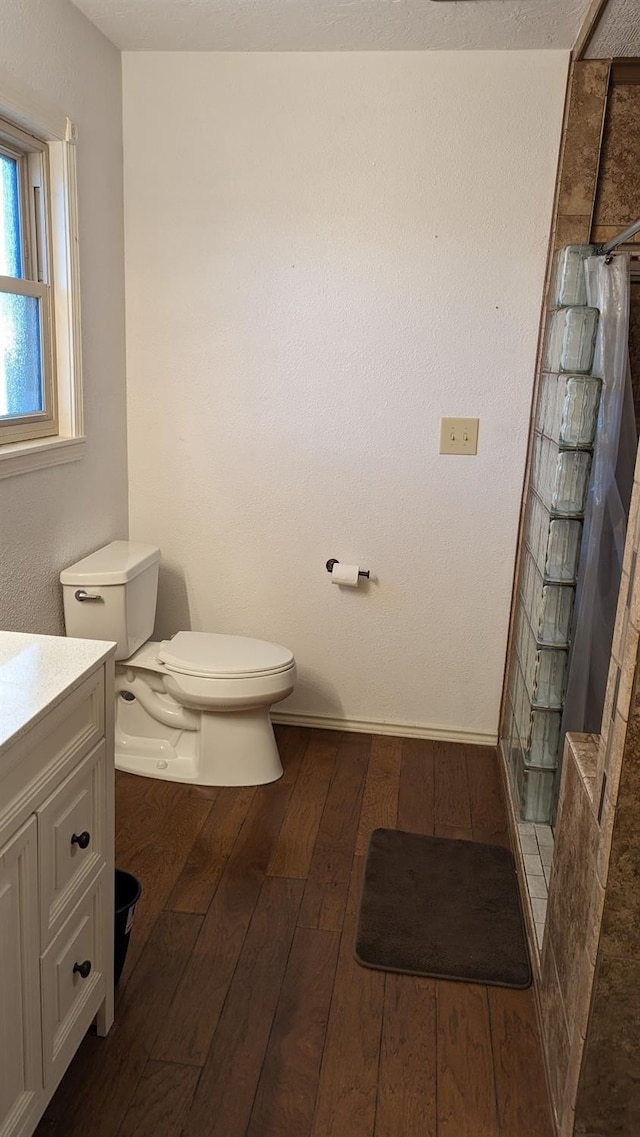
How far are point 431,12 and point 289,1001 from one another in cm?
253

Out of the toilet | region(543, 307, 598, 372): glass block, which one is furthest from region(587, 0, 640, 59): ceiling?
the toilet

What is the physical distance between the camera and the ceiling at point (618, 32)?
2236 mm

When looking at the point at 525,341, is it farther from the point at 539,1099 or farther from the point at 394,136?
the point at 539,1099

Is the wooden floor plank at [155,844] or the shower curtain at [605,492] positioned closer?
the wooden floor plank at [155,844]

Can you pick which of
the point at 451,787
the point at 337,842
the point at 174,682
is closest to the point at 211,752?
the point at 174,682

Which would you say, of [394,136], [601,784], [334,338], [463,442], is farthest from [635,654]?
[394,136]

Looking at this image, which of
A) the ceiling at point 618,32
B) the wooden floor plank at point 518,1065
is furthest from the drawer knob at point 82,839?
the ceiling at point 618,32

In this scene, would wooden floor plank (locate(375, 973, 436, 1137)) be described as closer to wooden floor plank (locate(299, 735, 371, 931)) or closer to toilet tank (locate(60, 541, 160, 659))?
wooden floor plank (locate(299, 735, 371, 931))

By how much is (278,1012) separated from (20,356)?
1.83 m

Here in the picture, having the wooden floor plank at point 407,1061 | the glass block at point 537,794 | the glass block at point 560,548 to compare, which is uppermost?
the glass block at point 560,548

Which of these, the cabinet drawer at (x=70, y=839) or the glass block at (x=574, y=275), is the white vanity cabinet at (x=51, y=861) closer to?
the cabinet drawer at (x=70, y=839)

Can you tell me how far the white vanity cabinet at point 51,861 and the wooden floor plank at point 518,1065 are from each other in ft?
2.60

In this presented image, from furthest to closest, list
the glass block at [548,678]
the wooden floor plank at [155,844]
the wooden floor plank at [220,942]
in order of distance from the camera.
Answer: the glass block at [548,678] → the wooden floor plank at [155,844] → the wooden floor plank at [220,942]

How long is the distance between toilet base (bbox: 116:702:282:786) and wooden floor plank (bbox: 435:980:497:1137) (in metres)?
1.02
